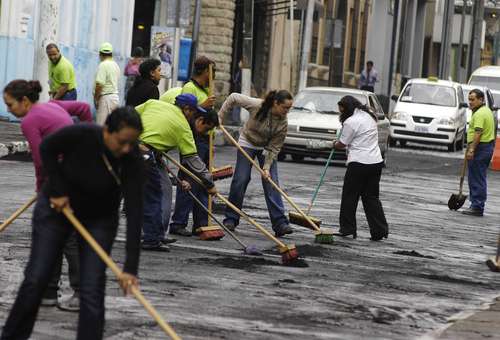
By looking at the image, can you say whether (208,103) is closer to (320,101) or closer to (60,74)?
(60,74)

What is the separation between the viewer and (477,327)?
33.2 feet

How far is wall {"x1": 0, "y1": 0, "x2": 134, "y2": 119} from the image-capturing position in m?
28.5

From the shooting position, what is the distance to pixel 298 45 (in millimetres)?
49219

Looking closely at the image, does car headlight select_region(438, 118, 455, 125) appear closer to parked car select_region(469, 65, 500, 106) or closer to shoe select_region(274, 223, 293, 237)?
parked car select_region(469, 65, 500, 106)

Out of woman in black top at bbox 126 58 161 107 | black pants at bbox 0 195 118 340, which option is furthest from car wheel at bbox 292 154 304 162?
black pants at bbox 0 195 118 340

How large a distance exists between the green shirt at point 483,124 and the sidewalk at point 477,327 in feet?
32.1

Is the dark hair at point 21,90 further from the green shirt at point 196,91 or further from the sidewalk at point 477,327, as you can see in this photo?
the green shirt at point 196,91

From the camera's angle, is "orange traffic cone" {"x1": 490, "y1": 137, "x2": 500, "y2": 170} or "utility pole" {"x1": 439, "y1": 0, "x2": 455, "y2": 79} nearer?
"orange traffic cone" {"x1": 490, "y1": 137, "x2": 500, "y2": 170}

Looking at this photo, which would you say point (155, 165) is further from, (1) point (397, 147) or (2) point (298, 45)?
(2) point (298, 45)

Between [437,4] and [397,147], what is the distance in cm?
3689

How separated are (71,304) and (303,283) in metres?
2.55

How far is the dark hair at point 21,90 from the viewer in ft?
29.6

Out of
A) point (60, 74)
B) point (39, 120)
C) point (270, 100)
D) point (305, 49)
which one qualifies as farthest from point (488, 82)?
point (39, 120)

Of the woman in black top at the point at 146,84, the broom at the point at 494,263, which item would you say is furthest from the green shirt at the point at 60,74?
the broom at the point at 494,263
